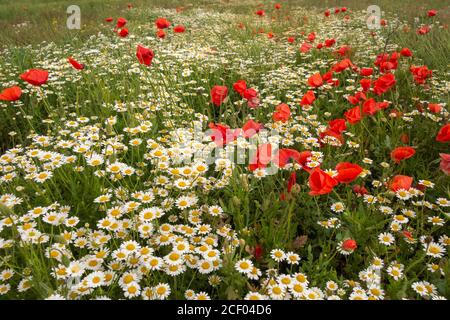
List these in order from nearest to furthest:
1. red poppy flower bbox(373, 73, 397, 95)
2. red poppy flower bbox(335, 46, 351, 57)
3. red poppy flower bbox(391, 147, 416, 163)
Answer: red poppy flower bbox(391, 147, 416, 163)
red poppy flower bbox(373, 73, 397, 95)
red poppy flower bbox(335, 46, 351, 57)

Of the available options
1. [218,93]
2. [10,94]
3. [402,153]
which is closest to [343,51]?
[218,93]

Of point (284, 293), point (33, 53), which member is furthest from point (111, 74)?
point (284, 293)

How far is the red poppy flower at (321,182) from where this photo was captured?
1.61 m

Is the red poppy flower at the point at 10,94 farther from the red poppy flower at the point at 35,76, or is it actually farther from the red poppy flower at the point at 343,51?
the red poppy flower at the point at 343,51

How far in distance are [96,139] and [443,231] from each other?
2.41 m

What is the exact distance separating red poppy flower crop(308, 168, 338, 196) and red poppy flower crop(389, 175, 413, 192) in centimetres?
61

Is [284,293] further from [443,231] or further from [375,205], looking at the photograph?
[443,231]

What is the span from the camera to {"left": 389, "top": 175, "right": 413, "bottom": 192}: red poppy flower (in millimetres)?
1978

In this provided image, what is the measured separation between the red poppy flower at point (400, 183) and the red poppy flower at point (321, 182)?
23.9 inches

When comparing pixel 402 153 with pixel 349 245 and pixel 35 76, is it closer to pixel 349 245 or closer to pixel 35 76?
pixel 349 245

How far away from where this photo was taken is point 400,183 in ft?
6.57

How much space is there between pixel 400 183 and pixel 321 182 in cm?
67

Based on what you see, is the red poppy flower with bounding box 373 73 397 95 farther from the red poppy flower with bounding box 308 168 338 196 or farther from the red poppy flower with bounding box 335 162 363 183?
the red poppy flower with bounding box 308 168 338 196

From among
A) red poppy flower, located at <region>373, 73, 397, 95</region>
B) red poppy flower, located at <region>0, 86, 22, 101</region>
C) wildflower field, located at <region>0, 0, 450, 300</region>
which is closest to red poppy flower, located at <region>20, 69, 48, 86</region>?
wildflower field, located at <region>0, 0, 450, 300</region>
